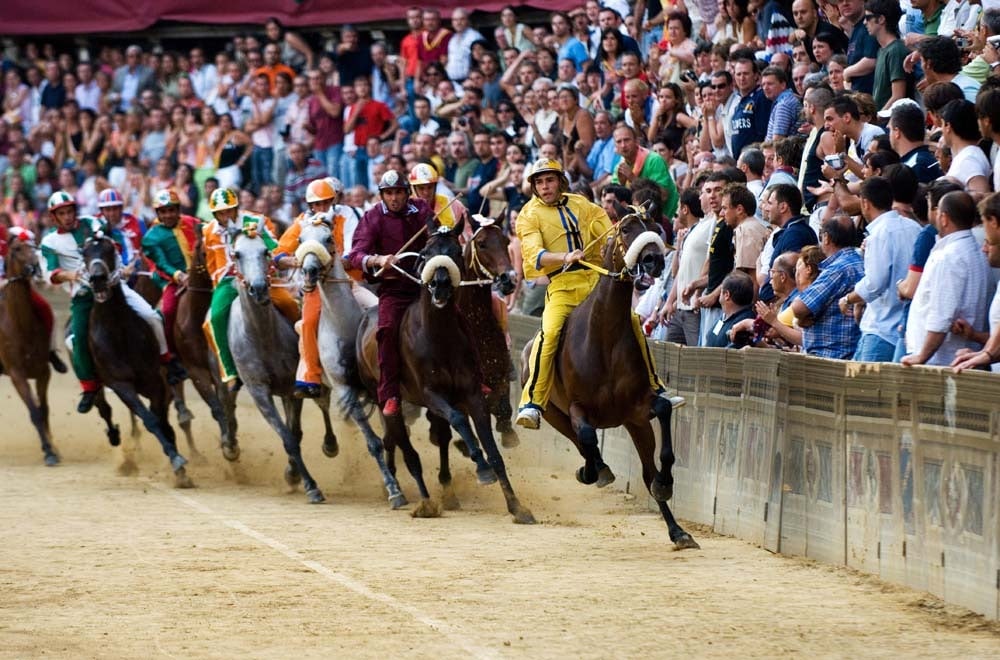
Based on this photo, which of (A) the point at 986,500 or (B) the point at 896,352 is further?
(B) the point at 896,352

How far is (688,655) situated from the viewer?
779cm

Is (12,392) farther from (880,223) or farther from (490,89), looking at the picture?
(880,223)

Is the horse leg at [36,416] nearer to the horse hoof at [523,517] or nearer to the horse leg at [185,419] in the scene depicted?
the horse leg at [185,419]

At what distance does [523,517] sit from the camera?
1296 centimetres

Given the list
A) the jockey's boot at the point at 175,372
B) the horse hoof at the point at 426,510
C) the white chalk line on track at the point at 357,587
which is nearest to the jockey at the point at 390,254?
the horse hoof at the point at 426,510

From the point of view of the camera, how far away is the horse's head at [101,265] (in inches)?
639

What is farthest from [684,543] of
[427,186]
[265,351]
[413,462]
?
[265,351]

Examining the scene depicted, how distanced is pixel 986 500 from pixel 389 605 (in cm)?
334

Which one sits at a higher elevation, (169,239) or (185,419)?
(169,239)

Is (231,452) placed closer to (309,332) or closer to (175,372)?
(175,372)

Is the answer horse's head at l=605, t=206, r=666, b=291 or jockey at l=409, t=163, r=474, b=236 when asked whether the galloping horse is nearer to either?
jockey at l=409, t=163, r=474, b=236

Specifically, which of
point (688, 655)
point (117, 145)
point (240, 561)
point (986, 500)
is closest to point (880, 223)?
point (986, 500)

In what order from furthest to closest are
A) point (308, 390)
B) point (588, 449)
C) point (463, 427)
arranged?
point (308, 390) → point (463, 427) → point (588, 449)

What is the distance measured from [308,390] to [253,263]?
128 centimetres
